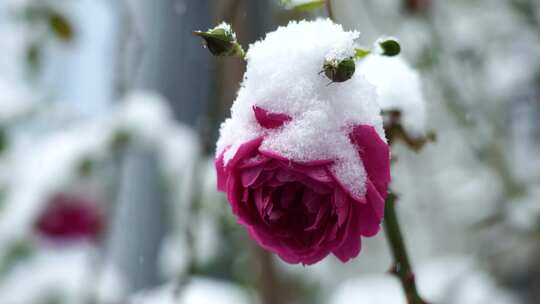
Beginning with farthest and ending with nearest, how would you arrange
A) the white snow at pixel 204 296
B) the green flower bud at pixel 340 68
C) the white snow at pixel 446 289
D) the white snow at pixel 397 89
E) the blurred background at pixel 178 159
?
the white snow at pixel 446 289, the blurred background at pixel 178 159, the white snow at pixel 204 296, the white snow at pixel 397 89, the green flower bud at pixel 340 68

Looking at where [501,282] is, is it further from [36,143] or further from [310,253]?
[310,253]

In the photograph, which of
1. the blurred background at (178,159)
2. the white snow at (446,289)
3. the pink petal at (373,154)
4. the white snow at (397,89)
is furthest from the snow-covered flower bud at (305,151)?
the white snow at (446,289)

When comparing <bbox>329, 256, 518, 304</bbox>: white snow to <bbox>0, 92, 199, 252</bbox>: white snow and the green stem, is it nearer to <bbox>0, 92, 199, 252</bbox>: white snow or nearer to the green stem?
<bbox>0, 92, 199, 252</bbox>: white snow

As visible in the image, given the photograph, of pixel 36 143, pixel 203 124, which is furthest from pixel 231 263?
pixel 203 124

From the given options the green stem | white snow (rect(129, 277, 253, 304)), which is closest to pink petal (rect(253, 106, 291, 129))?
the green stem

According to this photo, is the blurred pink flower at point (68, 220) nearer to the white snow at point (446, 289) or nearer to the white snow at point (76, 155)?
the white snow at point (76, 155)

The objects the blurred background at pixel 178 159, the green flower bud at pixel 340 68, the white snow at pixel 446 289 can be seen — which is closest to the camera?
the green flower bud at pixel 340 68

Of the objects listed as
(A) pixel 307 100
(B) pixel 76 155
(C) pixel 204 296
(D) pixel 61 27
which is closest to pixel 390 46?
(A) pixel 307 100
